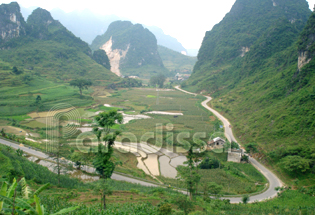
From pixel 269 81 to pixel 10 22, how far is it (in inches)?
3672

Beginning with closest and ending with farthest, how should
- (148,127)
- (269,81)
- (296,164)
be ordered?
(296,164)
(148,127)
(269,81)

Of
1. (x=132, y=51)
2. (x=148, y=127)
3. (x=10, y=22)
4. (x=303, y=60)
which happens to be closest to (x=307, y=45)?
(x=303, y=60)

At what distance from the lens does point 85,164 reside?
812 inches

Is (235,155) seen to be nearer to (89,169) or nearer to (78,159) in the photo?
(89,169)

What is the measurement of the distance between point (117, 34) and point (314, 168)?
168 metres

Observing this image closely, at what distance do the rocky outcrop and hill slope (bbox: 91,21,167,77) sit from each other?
216ft

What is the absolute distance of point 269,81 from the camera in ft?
147

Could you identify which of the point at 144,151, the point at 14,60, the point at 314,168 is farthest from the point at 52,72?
the point at 314,168

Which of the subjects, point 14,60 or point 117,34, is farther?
point 117,34

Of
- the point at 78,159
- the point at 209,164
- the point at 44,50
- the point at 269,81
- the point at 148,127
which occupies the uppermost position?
the point at 44,50

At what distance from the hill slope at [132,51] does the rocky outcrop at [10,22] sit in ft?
216

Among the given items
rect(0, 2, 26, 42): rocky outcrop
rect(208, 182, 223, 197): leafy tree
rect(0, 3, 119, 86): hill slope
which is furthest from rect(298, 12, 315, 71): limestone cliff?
rect(0, 2, 26, 42): rocky outcrop

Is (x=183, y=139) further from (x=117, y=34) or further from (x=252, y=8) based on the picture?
(x=117, y=34)

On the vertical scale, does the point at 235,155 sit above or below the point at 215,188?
below
